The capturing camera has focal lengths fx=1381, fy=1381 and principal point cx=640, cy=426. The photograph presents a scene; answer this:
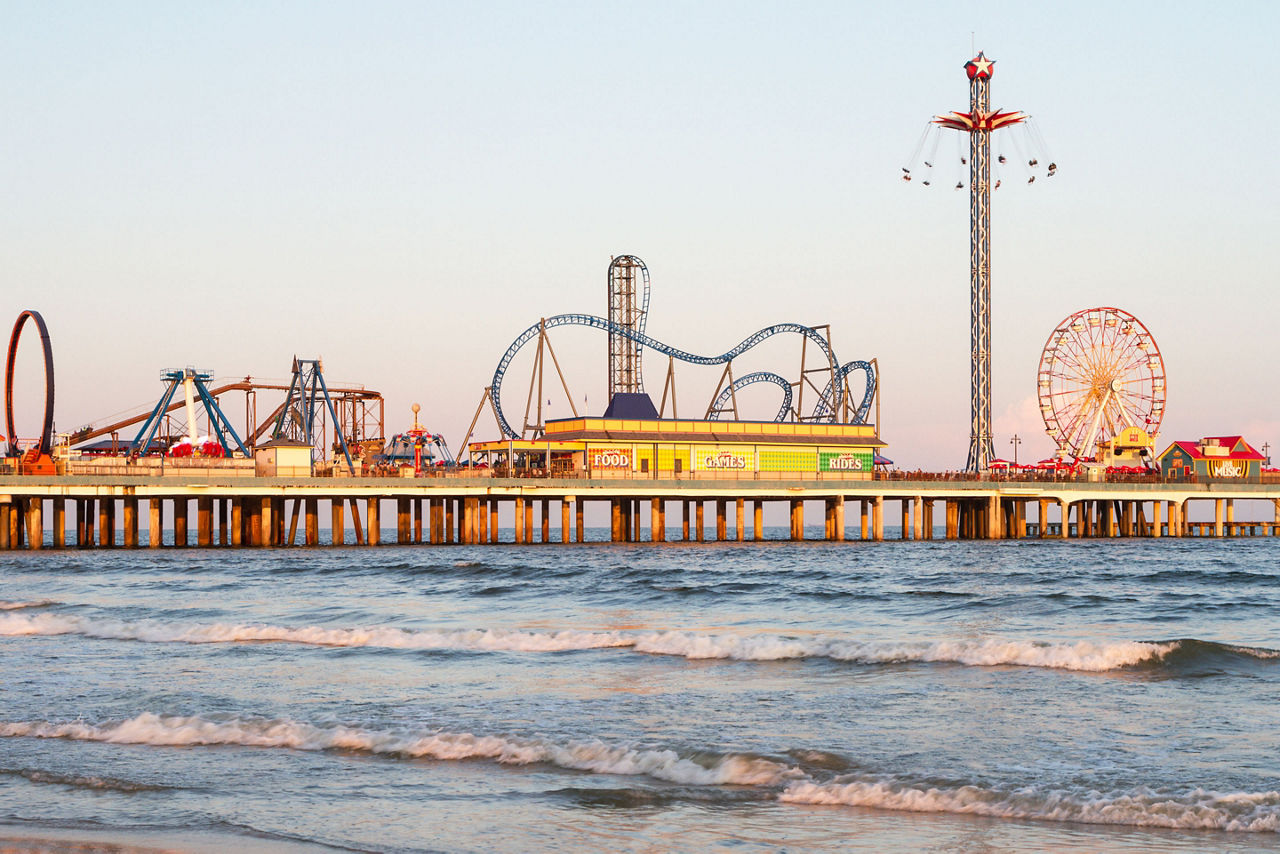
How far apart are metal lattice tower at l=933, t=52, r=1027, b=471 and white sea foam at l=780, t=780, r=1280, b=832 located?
68.2m

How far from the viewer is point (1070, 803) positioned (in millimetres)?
10633

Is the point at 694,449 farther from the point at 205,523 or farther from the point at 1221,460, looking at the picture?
the point at 1221,460

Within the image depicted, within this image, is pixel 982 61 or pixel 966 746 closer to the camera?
pixel 966 746

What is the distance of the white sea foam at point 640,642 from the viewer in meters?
18.8

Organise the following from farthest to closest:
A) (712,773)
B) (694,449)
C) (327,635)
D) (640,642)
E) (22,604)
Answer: (694,449) < (22,604) < (327,635) < (640,642) < (712,773)

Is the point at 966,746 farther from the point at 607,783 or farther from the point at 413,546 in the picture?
the point at 413,546

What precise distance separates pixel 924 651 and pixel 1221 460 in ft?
225

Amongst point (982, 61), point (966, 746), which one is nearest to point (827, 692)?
point (966, 746)

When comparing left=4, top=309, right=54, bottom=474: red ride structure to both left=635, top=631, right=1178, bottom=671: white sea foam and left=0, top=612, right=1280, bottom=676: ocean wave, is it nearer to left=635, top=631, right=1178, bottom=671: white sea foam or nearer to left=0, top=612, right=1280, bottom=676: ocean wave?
left=0, top=612, right=1280, bottom=676: ocean wave

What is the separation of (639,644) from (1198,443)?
7028 cm

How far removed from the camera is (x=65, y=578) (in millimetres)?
39094

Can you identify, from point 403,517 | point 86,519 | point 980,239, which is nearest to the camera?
point 86,519

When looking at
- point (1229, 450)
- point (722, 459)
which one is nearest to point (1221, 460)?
point (1229, 450)

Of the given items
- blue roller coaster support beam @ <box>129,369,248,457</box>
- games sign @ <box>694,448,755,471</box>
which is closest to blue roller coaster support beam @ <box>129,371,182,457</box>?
blue roller coaster support beam @ <box>129,369,248,457</box>
